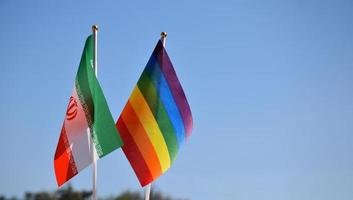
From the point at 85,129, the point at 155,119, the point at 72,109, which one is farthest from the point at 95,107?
the point at 155,119

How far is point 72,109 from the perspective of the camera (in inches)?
412

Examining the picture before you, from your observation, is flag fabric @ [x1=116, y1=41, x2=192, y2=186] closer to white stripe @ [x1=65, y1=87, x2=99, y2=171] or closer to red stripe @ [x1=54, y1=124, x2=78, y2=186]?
white stripe @ [x1=65, y1=87, x2=99, y2=171]

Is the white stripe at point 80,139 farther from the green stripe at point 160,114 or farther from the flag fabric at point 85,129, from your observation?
the green stripe at point 160,114

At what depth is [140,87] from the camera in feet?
34.9

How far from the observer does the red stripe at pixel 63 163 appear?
33.2 feet

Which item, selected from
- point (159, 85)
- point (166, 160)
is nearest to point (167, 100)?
point (159, 85)

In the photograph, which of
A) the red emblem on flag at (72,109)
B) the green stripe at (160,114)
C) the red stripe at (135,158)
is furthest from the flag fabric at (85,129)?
the green stripe at (160,114)

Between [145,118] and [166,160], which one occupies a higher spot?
[145,118]

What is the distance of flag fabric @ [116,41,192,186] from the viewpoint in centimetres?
1044

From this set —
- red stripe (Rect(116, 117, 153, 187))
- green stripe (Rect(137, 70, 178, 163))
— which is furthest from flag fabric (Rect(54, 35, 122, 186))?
green stripe (Rect(137, 70, 178, 163))

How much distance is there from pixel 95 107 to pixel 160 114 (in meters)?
1.32

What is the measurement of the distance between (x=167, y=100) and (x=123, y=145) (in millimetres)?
1243

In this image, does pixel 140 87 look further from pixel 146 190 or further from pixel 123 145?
pixel 146 190

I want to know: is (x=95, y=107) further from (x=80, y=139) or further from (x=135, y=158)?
(x=135, y=158)
